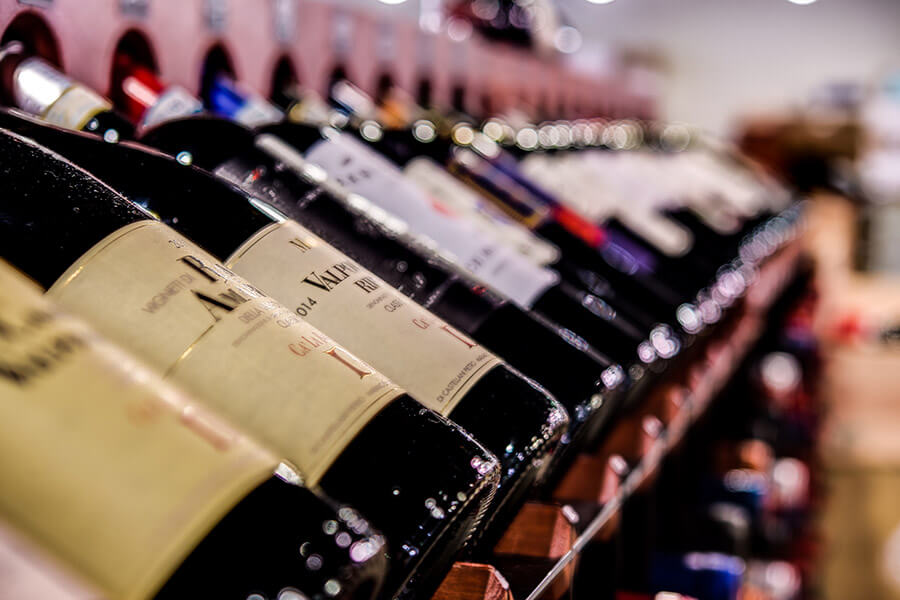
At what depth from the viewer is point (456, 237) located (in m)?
0.58

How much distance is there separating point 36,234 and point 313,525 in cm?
15

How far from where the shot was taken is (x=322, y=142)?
593 mm

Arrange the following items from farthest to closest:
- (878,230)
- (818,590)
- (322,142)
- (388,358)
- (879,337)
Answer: (878,230)
(879,337)
(818,590)
(322,142)
(388,358)

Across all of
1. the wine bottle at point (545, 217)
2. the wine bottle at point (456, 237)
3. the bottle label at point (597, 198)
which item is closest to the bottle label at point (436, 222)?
the wine bottle at point (456, 237)

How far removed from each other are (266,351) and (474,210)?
390 millimetres

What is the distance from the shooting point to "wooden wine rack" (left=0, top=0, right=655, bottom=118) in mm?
602

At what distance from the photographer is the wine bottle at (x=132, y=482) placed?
226 millimetres

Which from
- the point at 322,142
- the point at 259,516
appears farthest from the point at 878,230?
the point at 259,516

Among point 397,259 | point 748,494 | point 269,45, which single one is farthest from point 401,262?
point 748,494

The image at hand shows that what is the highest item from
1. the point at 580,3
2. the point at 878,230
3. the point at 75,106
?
the point at 580,3

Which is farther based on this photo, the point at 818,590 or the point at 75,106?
the point at 818,590

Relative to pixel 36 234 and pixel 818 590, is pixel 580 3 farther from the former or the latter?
pixel 36 234

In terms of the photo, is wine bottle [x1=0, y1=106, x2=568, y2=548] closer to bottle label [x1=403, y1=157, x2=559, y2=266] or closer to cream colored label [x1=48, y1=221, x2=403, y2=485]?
cream colored label [x1=48, y1=221, x2=403, y2=485]

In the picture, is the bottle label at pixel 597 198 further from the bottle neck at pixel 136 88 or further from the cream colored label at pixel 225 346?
the cream colored label at pixel 225 346
